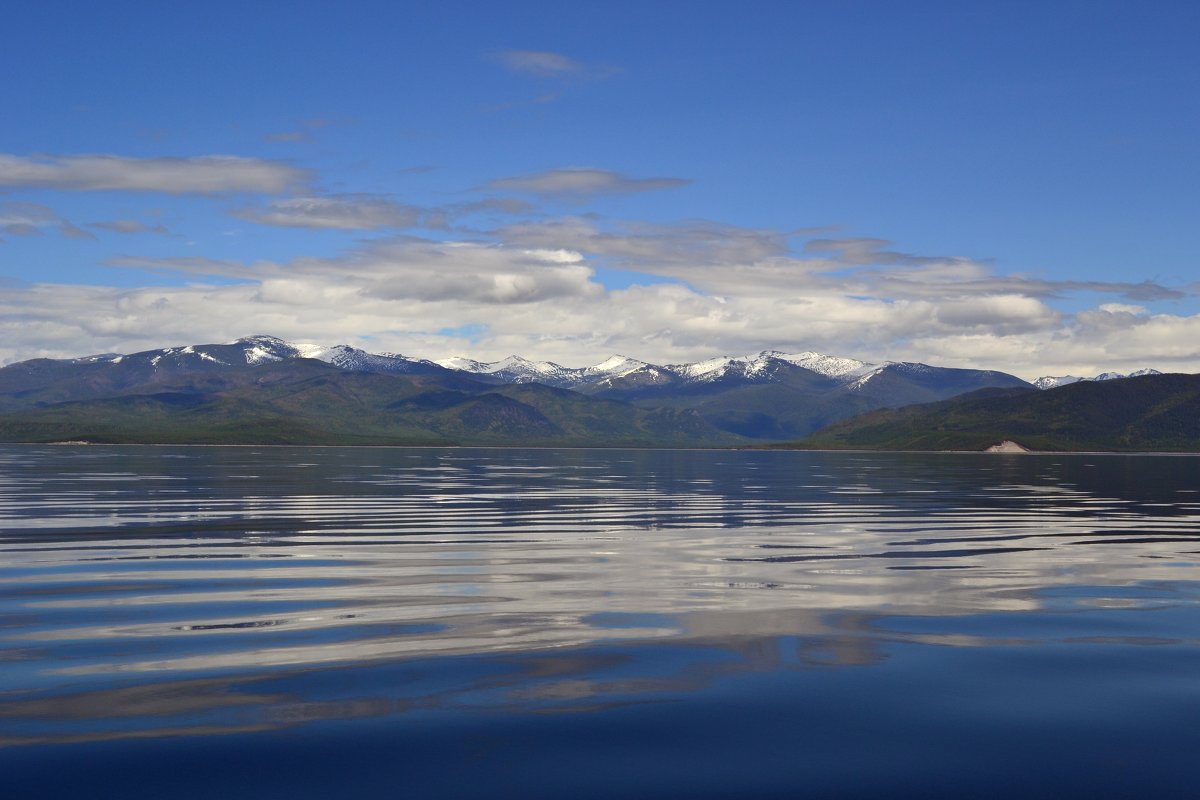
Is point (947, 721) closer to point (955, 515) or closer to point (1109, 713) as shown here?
point (1109, 713)

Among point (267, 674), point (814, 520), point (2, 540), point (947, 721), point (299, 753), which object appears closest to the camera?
point (299, 753)

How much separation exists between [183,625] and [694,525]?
35212mm

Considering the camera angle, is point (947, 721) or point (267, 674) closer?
point (947, 721)

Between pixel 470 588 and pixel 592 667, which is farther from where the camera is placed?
pixel 470 588

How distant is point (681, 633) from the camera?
24672mm

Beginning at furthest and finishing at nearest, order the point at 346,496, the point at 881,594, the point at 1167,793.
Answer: the point at 346,496 < the point at 881,594 < the point at 1167,793

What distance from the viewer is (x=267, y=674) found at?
1989 cm

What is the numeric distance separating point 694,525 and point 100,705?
136ft

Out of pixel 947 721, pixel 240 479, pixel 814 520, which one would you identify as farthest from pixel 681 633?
pixel 240 479

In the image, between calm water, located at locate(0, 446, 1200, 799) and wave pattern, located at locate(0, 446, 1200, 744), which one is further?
wave pattern, located at locate(0, 446, 1200, 744)

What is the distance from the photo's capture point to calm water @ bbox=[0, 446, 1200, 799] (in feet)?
48.2

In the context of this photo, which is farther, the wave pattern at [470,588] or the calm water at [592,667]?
the wave pattern at [470,588]

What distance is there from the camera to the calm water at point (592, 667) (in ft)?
48.2

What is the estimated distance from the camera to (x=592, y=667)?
69.1 ft
